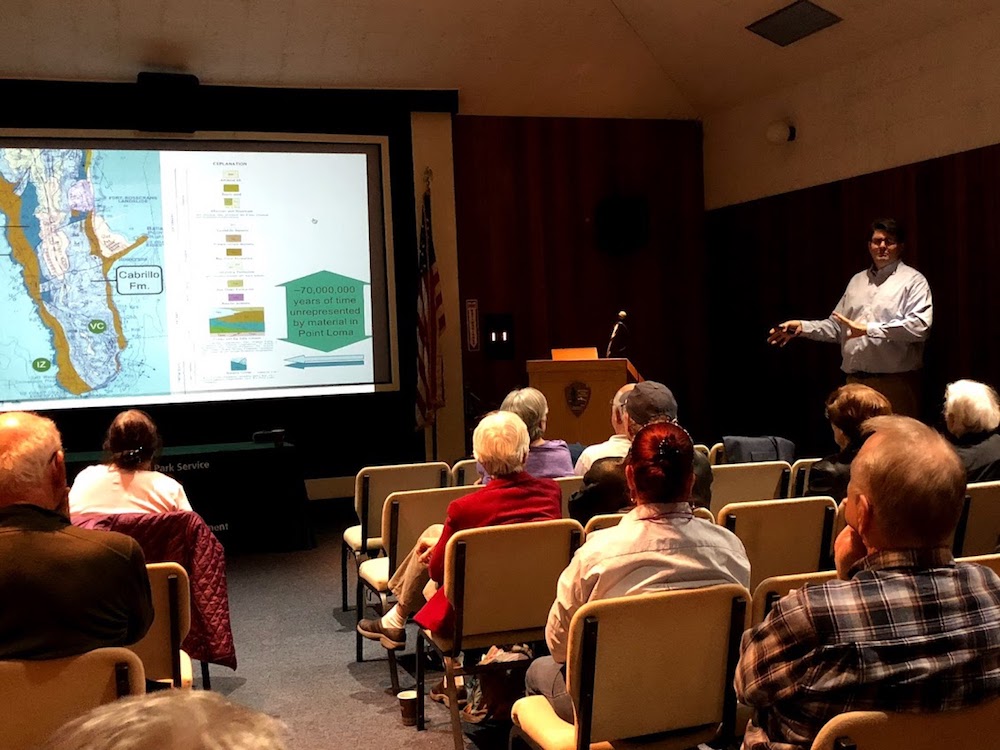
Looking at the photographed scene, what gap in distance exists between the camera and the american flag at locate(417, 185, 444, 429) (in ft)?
26.3

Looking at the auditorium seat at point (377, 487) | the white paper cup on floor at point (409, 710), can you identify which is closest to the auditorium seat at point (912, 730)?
the white paper cup on floor at point (409, 710)

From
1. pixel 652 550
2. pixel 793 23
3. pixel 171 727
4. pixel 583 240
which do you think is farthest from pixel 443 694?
pixel 583 240

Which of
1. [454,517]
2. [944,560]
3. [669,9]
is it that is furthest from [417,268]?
[944,560]

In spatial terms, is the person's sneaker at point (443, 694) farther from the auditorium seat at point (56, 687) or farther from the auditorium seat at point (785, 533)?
the auditorium seat at point (56, 687)

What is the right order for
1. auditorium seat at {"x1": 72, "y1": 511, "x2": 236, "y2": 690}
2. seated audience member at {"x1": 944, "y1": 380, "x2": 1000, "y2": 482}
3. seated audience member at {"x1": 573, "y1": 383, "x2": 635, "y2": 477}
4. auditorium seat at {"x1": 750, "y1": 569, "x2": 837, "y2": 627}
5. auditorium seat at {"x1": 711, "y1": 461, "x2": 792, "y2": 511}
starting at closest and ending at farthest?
auditorium seat at {"x1": 750, "y1": 569, "x2": 837, "y2": 627} < auditorium seat at {"x1": 72, "y1": 511, "x2": 236, "y2": 690} < seated audience member at {"x1": 573, "y1": 383, "x2": 635, "y2": 477} < seated audience member at {"x1": 944, "y1": 380, "x2": 1000, "y2": 482} < auditorium seat at {"x1": 711, "y1": 461, "x2": 792, "y2": 511}

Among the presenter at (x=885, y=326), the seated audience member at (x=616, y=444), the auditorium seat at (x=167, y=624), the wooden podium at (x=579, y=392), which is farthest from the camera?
the wooden podium at (x=579, y=392)

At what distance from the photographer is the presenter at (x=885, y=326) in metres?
6.20

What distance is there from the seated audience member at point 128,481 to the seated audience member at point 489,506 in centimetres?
92

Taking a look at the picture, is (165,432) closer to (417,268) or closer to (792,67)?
(417,268)

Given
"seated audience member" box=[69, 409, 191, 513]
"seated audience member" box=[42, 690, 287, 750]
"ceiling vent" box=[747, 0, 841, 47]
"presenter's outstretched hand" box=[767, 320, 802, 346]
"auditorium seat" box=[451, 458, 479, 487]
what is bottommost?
"auditorium seat" box=[451, 458, 479, 487]

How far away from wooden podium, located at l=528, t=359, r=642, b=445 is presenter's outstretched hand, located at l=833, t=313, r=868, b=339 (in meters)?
1.46

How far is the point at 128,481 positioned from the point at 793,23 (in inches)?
220

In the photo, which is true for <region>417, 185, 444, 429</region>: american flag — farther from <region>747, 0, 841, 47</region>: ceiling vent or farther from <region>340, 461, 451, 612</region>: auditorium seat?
<region>340, 461, 451, 612</region>: auditorium seat

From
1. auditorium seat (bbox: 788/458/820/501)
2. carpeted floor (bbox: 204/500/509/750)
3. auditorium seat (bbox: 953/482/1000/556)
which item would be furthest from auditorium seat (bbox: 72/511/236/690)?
auditorium seat (bbox: 953/482/1000/556)
